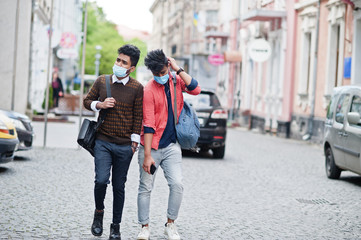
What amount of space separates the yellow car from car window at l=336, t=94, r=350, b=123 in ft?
18.7

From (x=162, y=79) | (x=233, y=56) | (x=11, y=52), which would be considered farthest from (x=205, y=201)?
(x=233, y=56)

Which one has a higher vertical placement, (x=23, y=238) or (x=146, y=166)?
(x=146, y=166)

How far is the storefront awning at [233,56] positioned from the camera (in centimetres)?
3781

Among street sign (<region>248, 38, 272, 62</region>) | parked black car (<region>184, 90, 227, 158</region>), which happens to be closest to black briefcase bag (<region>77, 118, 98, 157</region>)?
parked black car (<region>184, 90, 227, 158</region>)

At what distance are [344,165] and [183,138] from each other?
21.8 ft

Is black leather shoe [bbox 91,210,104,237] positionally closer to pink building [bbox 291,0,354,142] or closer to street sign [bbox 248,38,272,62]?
pink building [bbox 291,0,354,142]

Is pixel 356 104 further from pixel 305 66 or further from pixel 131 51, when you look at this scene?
pixel 305 66

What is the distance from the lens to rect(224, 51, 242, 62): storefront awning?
37812mm

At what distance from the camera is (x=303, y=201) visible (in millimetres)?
10297

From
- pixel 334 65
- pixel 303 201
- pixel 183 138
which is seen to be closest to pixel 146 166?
pixel 183 138

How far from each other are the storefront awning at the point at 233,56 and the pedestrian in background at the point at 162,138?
31.2 meters

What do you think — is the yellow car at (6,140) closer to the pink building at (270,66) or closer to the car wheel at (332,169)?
the car wheel at (332,169)

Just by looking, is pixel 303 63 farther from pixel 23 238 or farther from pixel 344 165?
pixel 23 238

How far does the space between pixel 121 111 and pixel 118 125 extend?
13 cm
